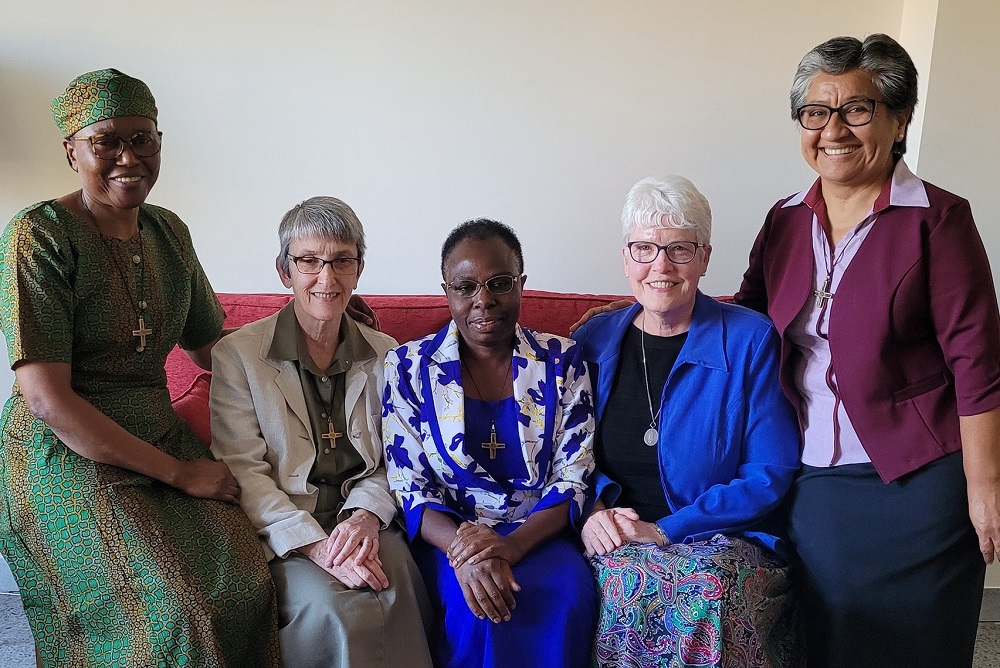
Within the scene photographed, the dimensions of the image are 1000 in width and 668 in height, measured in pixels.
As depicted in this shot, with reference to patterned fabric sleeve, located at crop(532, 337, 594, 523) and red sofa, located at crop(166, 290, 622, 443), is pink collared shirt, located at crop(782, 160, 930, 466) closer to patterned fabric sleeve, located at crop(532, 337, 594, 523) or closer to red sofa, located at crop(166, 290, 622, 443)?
patterned fabric sleeve, located at crop(532, 337, 594, 523)

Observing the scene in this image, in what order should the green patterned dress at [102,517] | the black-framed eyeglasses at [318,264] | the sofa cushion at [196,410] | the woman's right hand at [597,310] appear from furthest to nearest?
the woman's right hand at [597,310], the sofa cushion at [196,410], the black-framed eyeglasses at [318,264], the green patterned dress at [102,517]

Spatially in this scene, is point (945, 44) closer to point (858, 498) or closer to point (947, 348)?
point (947, 348)

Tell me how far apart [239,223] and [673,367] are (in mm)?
1642

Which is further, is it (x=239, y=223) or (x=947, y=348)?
(x=239, y=223)

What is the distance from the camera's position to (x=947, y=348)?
1734 millimetres

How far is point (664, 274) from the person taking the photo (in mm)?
1892

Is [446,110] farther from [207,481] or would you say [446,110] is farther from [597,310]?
[207,481]

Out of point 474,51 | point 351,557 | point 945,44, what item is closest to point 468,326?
point 351,557

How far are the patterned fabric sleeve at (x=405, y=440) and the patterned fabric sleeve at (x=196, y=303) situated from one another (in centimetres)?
51

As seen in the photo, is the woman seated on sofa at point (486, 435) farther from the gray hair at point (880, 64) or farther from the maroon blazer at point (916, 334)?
the gray hair at point (880, 64)

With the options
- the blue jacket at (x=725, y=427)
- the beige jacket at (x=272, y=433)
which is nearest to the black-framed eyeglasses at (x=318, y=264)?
the beige jacket at (x=272, y=433)

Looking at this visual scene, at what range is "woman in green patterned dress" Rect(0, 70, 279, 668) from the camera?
1.62 metres

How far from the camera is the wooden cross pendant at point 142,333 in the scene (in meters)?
1.81

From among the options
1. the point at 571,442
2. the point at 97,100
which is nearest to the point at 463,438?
the point at 571,442
